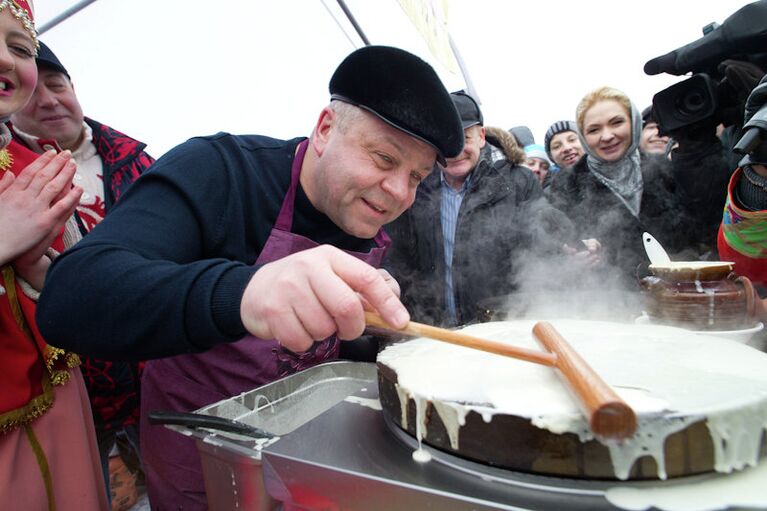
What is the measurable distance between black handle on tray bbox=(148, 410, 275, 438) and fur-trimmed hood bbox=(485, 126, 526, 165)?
9.71ft

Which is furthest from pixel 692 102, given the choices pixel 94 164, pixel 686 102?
pixel 94 164

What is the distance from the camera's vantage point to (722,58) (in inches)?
90.0

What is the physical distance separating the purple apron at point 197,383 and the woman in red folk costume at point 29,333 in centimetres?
23

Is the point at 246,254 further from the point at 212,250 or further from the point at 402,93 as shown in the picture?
the point at 402,93

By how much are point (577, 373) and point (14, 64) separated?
1.63 metres

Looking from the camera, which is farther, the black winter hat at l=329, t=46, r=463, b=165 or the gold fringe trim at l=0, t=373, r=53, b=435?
the black winter hat at l=329, t=46, r=463, b=165

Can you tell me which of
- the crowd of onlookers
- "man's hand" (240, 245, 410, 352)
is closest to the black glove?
the crowd of onlookers

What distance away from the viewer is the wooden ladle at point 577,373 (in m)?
0.59

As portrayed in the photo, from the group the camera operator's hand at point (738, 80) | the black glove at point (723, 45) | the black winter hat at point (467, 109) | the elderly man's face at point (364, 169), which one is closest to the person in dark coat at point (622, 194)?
the camera operator's hand at point (738, 80)

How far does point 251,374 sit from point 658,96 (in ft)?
8.89

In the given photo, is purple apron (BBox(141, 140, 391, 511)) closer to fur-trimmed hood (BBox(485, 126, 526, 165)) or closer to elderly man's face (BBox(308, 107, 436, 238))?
elderly man's face (BBox(308, 107, 436, 238))

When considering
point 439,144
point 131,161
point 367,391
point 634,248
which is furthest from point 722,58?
point 131,161

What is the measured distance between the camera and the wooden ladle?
0.59 m

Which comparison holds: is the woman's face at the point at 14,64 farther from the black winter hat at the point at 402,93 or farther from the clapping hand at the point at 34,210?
the black winter hat at the point at 402,93
